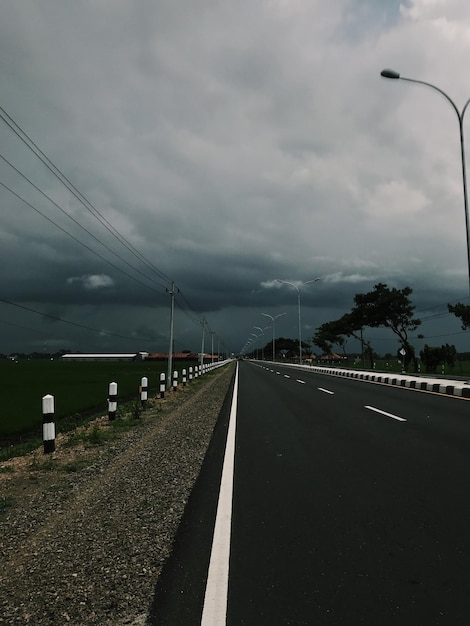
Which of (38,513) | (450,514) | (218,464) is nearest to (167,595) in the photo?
(38,513)

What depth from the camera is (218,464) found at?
7148mm

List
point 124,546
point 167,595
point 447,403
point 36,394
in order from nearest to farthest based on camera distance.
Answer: point 167,595, point 124,546, point 447,403, point 36,394

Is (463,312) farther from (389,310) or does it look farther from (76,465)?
(76,465)

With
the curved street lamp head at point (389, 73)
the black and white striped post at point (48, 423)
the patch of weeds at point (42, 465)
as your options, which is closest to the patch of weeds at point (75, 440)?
the black and white striped post at point (48, 423)

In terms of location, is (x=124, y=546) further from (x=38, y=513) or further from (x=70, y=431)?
(x=70, y=431)

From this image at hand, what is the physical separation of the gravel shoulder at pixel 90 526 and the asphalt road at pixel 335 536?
0.84ft

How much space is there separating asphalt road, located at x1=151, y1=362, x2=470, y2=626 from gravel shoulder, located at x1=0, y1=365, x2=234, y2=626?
26 centimetres

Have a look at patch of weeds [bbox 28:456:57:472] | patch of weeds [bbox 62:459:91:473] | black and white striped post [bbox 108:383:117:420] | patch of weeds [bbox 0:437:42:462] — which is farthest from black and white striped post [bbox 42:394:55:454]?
black and white striped post [bbox 108:383:117:420]

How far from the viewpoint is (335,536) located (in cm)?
411

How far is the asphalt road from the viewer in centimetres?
298

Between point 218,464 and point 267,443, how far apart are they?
5.60ft

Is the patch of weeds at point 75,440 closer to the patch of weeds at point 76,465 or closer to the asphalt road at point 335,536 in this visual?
the patch of weeds at point 76,465

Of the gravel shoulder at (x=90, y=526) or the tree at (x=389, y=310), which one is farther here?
the tree at (x=389, y=310)

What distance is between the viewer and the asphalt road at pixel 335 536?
9.77ft
